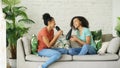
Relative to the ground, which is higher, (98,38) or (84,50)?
(98,38)

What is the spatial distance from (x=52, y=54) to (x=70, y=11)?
235 cm

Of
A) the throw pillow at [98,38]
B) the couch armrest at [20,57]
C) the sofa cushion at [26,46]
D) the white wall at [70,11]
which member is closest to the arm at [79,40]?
the throw pillow at [98,38]

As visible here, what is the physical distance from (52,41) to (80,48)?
1.74 ft

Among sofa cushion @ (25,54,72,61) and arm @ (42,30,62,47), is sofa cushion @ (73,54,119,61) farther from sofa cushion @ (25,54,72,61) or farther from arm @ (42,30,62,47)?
arm @ (42,30,62,47)

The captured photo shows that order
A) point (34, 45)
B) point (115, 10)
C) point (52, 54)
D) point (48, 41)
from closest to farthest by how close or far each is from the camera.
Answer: point (52, 54) → point (48, 41) → point (34, 45) → point (115, 10)

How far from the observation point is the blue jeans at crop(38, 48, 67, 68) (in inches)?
155

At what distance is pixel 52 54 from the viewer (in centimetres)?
404

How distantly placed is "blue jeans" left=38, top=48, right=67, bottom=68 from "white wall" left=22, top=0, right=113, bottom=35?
6.63 ft

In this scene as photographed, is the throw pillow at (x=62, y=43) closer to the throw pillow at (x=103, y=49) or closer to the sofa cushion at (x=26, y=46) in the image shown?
the sofa cushion at (x=26, y=46)

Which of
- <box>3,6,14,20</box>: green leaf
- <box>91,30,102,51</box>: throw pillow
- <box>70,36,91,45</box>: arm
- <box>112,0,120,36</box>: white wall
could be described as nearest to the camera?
<box>70,36,91,45</box>: arm

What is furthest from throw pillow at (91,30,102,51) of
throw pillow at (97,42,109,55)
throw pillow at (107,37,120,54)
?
throw pillow at (107,37,120,54)

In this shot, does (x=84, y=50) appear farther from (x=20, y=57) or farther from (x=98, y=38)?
(x=20, y=57)

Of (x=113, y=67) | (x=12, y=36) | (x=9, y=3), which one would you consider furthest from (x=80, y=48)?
(x=9, y=3)

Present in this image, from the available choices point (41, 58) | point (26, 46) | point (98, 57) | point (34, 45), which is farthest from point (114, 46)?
point (26, 46)
